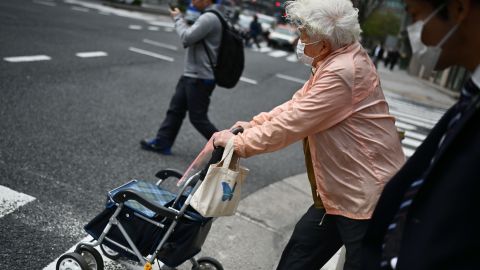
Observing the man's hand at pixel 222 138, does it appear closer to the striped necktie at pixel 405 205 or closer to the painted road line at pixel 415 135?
the striped necktie at pixel 405 205

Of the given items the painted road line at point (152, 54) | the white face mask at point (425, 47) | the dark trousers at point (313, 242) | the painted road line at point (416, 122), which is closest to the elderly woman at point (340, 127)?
the dark trousers at point (313, 242)

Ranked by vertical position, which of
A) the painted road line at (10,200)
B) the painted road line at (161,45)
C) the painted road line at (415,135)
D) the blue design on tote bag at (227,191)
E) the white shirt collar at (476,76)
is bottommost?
the painted road line at (161,45)

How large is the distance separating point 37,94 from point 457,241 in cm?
694

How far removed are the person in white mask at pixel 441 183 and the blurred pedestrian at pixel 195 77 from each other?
3.96 m

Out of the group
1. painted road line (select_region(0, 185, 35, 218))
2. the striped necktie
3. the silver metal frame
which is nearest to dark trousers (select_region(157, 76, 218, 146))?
painted road line (select_region(0, 185, 35, 218))

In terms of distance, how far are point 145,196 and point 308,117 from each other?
3.94 feet

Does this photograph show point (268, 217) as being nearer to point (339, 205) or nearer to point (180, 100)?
point (180, 100)

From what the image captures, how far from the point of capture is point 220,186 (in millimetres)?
2355

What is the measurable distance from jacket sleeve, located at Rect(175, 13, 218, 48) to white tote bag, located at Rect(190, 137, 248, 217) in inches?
121

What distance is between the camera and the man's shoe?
5.72 meters

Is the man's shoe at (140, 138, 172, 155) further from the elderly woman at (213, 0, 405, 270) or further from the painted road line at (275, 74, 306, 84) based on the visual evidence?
the painted road line at (275, 74, 306, 84)

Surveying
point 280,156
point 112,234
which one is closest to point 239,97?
point 280,156

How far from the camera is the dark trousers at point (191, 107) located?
5.52 metres

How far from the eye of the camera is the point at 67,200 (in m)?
4.07
